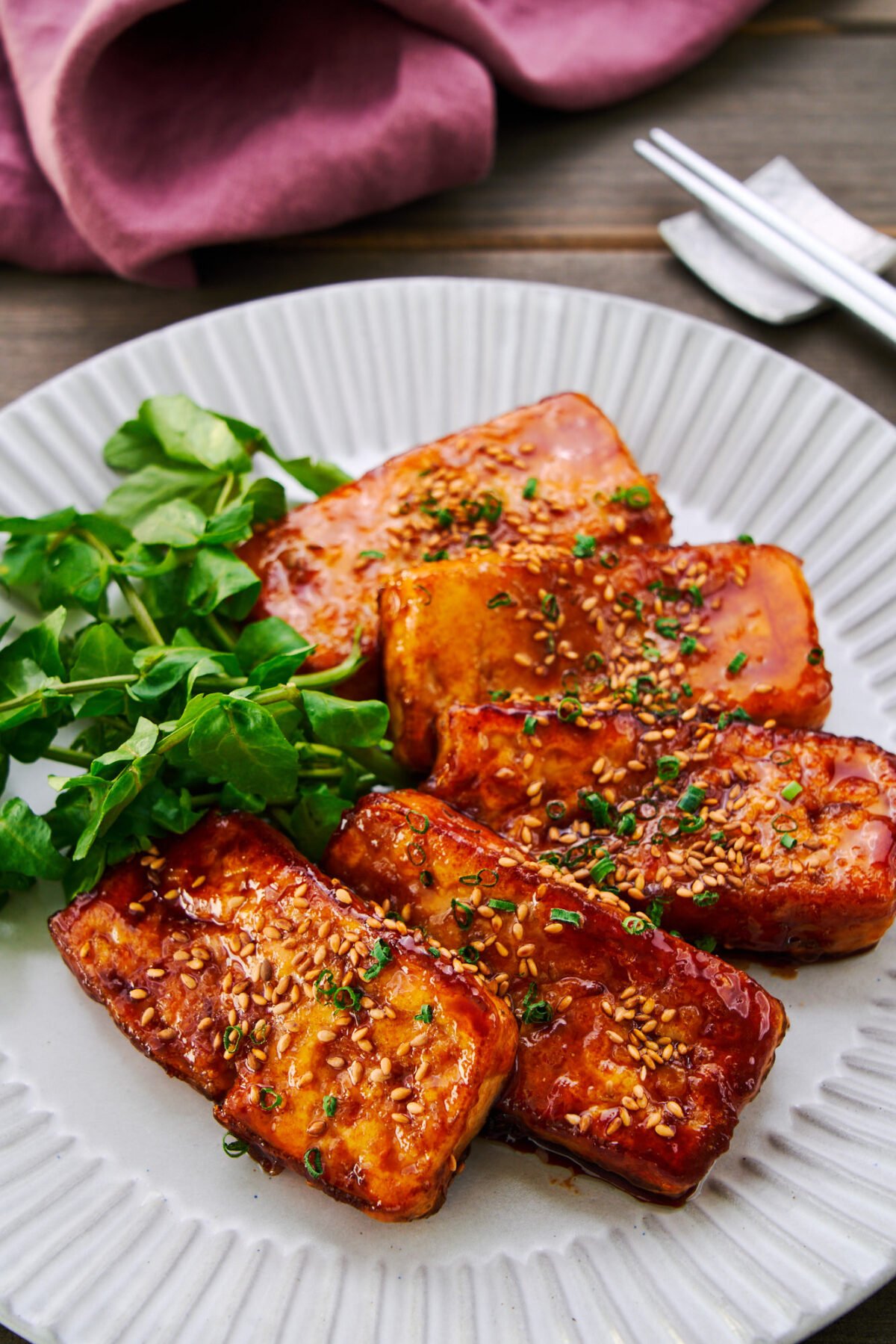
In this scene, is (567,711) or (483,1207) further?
(567,711)

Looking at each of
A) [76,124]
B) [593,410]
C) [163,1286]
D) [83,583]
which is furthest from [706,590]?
[76,124]

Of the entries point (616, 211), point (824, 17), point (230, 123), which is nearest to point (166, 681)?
point (230, 123)

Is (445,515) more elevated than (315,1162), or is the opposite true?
(445,515)

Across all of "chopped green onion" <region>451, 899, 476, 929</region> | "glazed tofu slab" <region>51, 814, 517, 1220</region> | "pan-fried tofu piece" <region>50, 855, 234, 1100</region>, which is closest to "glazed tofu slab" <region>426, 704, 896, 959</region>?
"chopped green onion" <region>451, 899, 476, 929</region>

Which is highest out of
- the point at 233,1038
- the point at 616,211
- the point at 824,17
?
the point at 824,17

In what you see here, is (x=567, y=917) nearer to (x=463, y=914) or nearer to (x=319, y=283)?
(x=463, y=914)

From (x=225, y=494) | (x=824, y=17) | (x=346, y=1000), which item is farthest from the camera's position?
(x=824, y=17)

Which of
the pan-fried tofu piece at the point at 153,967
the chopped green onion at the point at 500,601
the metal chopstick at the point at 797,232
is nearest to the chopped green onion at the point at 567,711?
the chopped green onion at the point at 500,601
